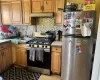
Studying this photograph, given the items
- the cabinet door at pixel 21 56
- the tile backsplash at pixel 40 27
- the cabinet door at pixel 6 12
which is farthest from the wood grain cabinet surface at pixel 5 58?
the cabinet door at pixel 6 12

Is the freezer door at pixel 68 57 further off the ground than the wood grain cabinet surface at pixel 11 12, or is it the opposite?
the wood grain cabinet surface at pixel 11 12

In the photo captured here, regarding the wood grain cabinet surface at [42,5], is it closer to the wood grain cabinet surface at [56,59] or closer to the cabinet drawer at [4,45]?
the wood grain cabinet surface at [56,59]

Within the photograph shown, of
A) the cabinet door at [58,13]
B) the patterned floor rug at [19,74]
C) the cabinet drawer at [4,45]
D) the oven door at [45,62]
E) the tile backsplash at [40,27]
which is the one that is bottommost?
the patterned floor rug at [19,74]

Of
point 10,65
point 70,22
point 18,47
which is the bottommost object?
point 10,65

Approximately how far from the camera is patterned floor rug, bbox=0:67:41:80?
9.54 feet

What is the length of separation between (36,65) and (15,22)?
5.24 ft

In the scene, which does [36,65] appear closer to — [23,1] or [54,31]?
[54,31]

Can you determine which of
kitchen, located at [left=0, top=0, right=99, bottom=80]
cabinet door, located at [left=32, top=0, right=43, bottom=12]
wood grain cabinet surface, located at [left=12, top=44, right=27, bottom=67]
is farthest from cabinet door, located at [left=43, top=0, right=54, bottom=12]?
wood grain cabinet surface, located at [left=12, top=44, right=27, bottom=67]

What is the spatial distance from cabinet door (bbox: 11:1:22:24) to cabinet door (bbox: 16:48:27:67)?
0.95 meters

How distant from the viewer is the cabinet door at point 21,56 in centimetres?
329

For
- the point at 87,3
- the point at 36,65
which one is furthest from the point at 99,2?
the point at 36,65

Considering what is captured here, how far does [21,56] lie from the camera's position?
334 cm

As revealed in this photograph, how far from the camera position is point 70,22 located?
93.4 inches

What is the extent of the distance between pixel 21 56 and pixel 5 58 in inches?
18.4
